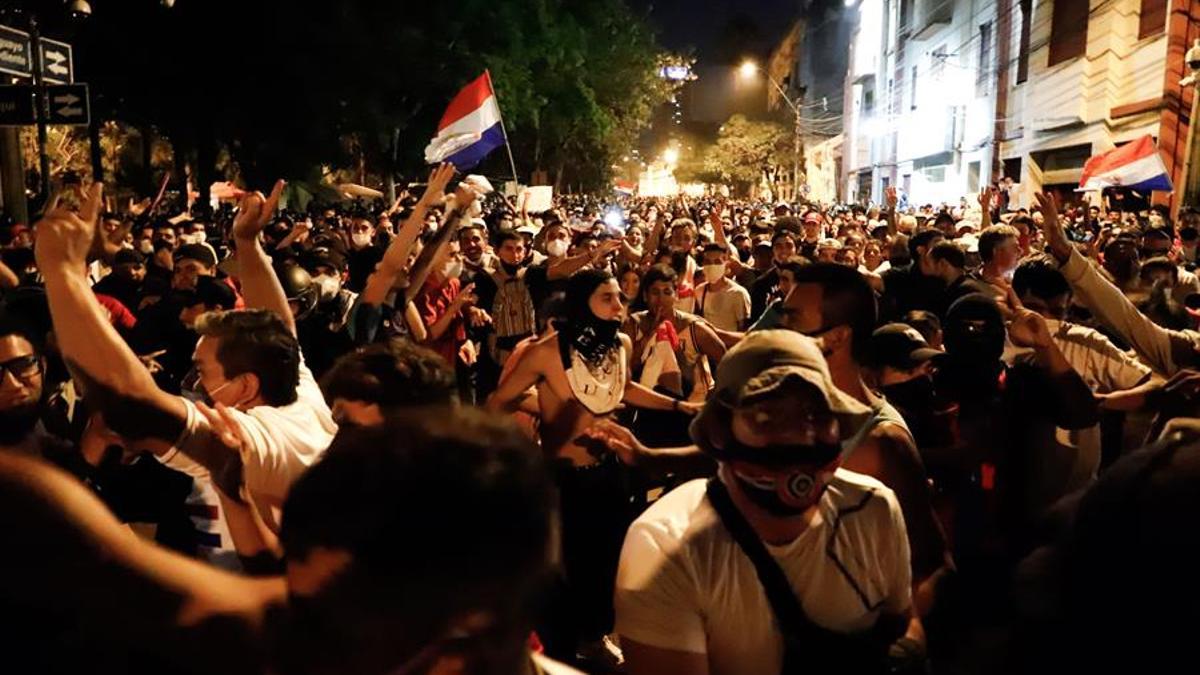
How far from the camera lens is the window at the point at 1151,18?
23422 millimetres

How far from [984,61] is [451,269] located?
3403 cm

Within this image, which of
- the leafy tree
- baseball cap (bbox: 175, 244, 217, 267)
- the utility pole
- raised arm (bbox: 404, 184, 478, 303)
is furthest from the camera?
the leafy tree

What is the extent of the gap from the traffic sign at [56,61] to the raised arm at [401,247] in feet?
27.9

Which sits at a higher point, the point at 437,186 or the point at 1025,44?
the point at 1025,44

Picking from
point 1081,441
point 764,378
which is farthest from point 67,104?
point 764,378

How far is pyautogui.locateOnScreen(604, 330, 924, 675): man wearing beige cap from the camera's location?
2219 millimetres

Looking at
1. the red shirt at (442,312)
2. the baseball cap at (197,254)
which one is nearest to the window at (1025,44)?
the red shirt at (442,312)

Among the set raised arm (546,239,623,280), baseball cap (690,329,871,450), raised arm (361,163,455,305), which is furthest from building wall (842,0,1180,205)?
baseball cap (690,329,871,450)

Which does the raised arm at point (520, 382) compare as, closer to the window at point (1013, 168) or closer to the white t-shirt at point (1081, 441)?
the white t-shirt at point (1081, 441)

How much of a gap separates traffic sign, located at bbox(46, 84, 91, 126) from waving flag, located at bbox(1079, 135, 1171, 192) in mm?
14088

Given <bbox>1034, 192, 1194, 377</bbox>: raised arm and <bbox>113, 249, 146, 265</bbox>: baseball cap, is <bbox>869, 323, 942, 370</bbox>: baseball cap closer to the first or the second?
<bbox>1034, 192, 1194, 377</bbox>: raised arm

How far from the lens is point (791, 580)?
7.43 feet

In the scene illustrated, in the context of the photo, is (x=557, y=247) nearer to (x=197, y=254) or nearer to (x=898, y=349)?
(x=197, y=254)

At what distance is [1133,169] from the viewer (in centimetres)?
1484
